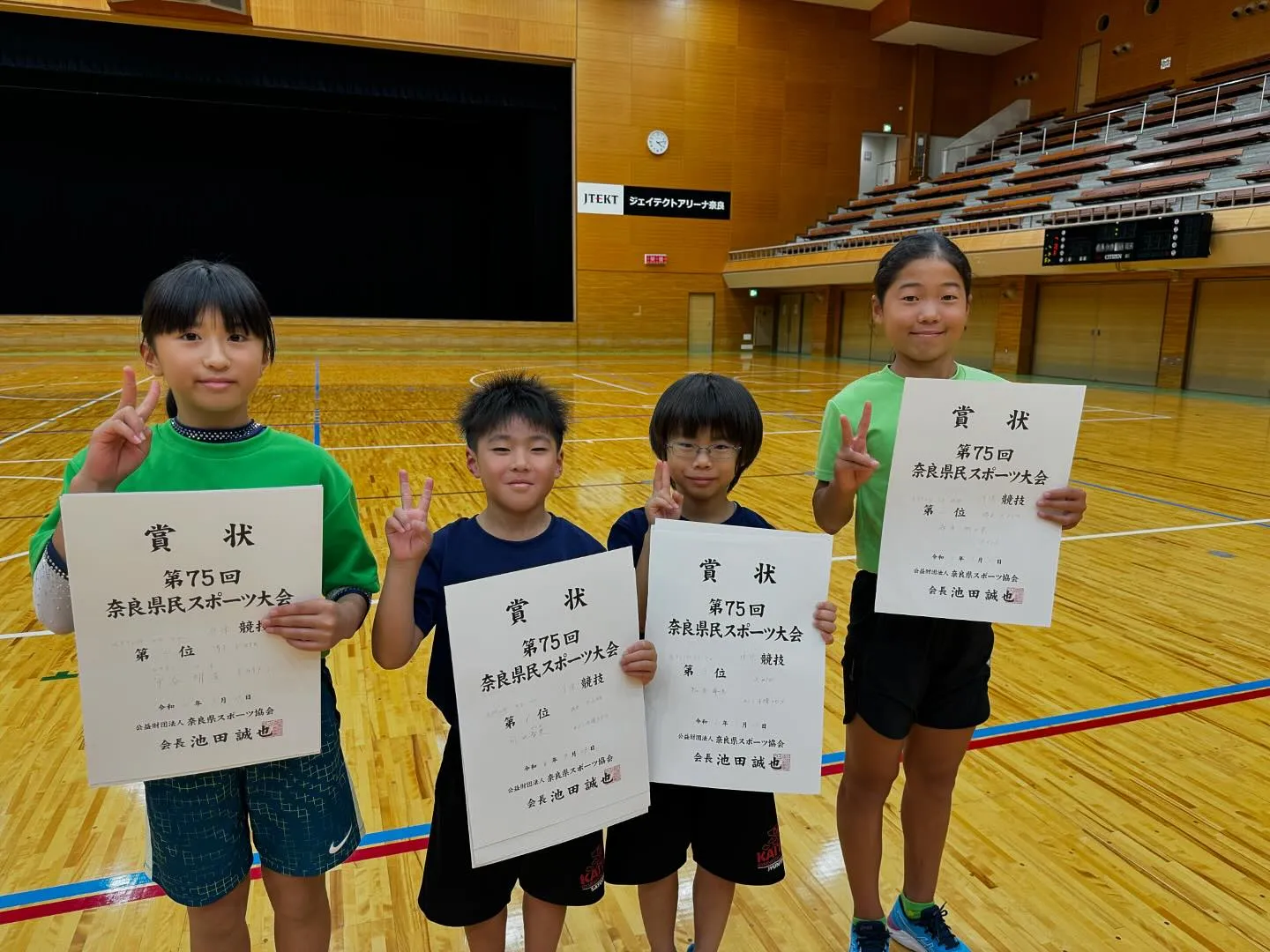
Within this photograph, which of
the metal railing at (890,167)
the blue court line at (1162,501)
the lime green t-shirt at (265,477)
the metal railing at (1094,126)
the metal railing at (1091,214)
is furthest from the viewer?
the metal railing at (890,167)

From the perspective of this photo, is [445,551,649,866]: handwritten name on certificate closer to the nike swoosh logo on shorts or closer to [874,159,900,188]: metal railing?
the nike swoosh logo on shorts

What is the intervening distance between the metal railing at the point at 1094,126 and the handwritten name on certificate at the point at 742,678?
1631 centimetres

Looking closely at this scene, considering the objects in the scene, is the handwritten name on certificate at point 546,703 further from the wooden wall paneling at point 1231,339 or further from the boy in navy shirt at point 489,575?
the wooden wall paneling at point 1231,339

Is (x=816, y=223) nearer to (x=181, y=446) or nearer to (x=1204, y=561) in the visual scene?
(x=1204, y=561)

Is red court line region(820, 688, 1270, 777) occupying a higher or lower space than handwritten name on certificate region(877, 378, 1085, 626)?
lower

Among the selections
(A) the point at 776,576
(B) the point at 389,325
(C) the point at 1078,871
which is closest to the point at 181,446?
(A) the point at 776,576

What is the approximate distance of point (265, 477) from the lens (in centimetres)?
125

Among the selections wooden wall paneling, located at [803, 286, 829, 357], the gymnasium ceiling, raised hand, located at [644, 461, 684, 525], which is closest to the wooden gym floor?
raised hand, located at [644, 461, 684, 525]

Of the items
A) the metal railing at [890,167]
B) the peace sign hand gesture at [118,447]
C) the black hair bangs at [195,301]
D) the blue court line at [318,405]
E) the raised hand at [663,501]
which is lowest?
the blue court line at [318,405]

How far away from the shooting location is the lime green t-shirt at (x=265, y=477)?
1216 millimetres

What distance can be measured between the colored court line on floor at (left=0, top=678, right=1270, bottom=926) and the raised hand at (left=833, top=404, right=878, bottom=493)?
2.72 ft

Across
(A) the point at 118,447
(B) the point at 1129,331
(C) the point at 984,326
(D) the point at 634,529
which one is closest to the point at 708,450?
(D) the point at 634,529

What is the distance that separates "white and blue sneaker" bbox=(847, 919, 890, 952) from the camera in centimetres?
157

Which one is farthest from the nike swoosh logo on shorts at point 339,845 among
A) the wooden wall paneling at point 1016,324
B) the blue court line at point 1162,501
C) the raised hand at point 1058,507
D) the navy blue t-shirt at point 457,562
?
the wooden wall paneling at point 1016,324
